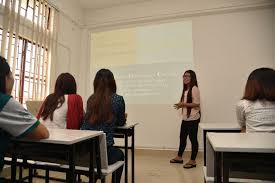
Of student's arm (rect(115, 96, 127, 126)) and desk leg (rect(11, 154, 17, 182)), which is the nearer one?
desk leg (rect(11, 154, 17, 182))

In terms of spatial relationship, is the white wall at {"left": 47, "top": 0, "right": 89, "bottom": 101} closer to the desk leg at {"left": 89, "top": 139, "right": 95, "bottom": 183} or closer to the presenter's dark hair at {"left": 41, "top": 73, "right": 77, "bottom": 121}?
the presenter's dark hair at {"left": 41, "top": 73, "right": 77, "bottom": 121}

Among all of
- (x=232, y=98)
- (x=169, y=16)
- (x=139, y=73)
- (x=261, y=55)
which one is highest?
(x=169, y=16)

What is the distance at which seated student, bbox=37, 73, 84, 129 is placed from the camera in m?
1.84

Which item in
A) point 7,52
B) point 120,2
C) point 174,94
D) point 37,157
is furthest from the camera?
point 120,2

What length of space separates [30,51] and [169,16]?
2.46 metres

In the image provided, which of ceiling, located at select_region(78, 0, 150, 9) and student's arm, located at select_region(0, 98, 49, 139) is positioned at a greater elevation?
ceiling, located at select_region(78, 0, 150, 9)

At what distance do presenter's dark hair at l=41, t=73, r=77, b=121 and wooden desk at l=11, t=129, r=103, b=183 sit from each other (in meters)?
0.45

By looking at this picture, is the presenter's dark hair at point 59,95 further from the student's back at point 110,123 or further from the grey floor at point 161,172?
the grey floor at point 161,172

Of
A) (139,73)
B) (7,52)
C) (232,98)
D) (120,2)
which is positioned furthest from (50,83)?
(232,98)

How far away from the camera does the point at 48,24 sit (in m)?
3.67

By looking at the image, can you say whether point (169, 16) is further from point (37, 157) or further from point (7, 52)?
point (37, 157)

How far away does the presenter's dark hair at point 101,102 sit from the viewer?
5.48ft

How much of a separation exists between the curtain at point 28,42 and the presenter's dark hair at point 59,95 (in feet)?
4.26

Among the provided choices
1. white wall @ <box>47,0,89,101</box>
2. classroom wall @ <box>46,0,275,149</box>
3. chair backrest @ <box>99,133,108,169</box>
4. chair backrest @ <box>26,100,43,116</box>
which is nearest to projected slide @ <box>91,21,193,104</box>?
classroom wall @ <box>46,0,275,149</box>
